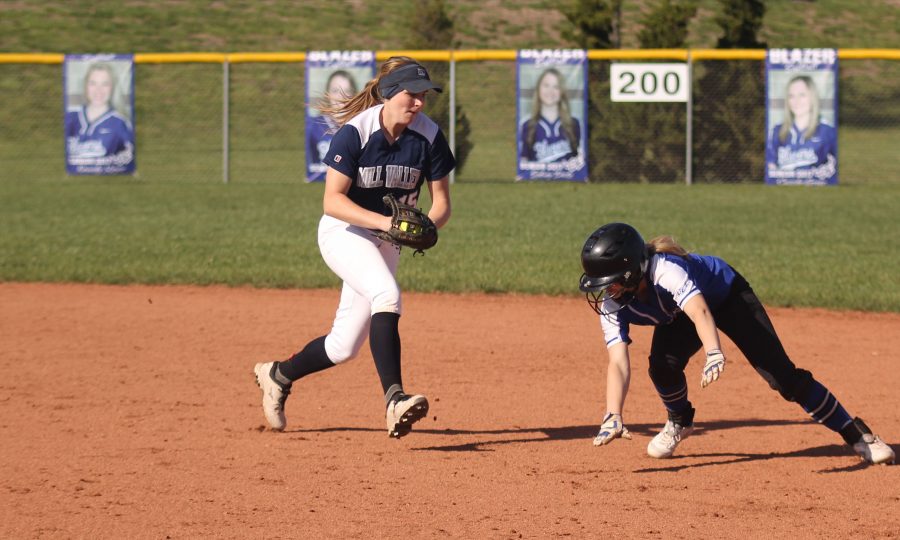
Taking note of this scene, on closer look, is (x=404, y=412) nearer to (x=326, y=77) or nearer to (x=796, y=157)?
(x=796, y=157)

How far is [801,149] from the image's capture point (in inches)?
871

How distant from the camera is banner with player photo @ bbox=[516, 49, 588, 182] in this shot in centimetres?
2236

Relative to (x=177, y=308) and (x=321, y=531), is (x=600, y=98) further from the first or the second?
(x=321, y=531)

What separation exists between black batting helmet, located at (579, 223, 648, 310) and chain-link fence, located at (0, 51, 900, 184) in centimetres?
1672

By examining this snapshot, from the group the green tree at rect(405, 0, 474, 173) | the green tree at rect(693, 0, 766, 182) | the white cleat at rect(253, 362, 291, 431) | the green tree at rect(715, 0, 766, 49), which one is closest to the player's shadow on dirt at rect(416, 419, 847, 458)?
the white cleat at rect(253, 362, 291, 431)

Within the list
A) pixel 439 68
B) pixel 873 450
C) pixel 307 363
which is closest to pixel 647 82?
pixel 439 68

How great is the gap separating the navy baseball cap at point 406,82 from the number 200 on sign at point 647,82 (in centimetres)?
1660

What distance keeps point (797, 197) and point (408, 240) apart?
15194 mm

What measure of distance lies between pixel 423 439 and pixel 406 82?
194cm

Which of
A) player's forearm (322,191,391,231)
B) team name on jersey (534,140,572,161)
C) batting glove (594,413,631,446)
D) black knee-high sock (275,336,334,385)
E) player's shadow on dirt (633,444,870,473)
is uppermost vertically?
team name on jersey (534,140,572,161)

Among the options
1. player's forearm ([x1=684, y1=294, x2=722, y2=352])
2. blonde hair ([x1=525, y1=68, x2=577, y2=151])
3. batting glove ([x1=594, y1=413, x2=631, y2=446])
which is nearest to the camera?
player's forearm ([x1=684, y1=294, x2=722, y2=352])

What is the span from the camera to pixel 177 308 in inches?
427

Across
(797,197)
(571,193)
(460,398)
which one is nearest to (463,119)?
(571,193)

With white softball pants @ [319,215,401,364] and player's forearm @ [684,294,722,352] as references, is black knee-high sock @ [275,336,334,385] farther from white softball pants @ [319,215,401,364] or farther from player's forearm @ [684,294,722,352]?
player's forearm @ [684,294,722,352]
